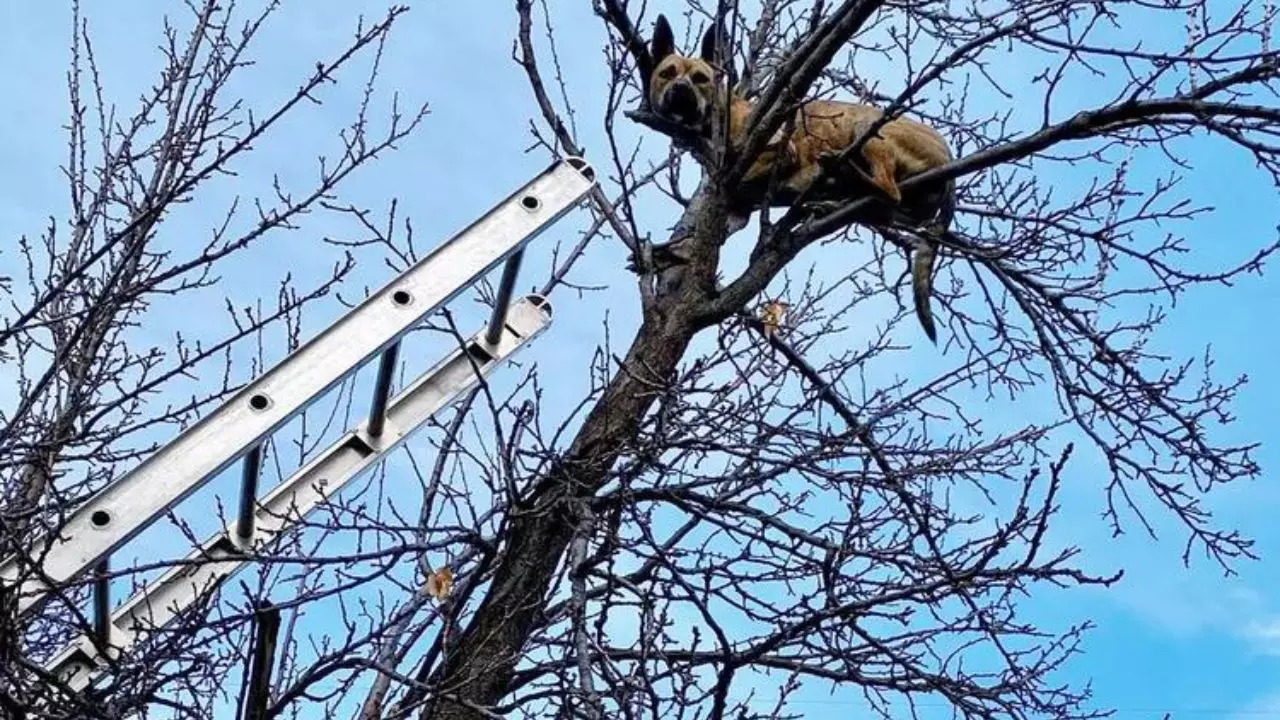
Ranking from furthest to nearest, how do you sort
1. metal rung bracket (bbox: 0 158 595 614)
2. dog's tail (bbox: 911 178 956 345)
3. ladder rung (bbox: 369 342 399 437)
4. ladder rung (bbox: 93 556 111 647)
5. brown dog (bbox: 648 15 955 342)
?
dog's tail (bbox: 911 178 956 345) → brown dog (bbox: 648 15 955 342) → ladder rung (bbox: 369 342 399 437) → ladder rung (bbox: 93 556 111 647) → metal rung bracket (bbox: 0 158 595 614)

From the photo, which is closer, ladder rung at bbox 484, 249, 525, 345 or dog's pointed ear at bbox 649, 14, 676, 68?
ladder rung at bbox 484, 249, 525, 345

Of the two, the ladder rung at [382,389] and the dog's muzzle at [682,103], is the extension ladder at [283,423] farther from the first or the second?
the dog's muzzle at [682,103]

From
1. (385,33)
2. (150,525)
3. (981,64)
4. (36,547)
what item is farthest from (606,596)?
(981,64)

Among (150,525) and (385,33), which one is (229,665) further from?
(385,33)

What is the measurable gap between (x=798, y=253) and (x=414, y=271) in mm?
1760

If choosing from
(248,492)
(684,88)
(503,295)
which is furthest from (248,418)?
(684,88)

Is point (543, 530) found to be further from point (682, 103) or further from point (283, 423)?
point (682, 103)

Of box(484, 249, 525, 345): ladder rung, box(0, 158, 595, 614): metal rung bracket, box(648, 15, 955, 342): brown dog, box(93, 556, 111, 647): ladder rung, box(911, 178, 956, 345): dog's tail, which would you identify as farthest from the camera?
box(911, 178, 956, 345): dog's tail

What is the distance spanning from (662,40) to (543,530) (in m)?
2.75

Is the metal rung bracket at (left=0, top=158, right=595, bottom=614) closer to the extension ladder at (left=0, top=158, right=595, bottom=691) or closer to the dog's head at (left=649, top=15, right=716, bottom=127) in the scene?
the extension ladder at (left=0, top=158, right=595, bottom=691)

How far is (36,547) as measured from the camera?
14.3 feet

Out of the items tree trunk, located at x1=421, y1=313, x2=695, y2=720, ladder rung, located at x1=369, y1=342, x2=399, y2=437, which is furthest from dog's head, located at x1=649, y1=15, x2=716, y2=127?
ladder rung, located at x1=369, y1=342, x2=399, y2=437

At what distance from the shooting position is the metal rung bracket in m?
4.04

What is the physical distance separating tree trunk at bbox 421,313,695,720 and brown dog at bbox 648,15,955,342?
0.75 meters
